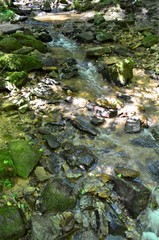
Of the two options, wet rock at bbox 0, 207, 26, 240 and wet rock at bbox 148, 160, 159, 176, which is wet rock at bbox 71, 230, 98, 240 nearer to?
wet rock at bbox 0, 207, 26, 240

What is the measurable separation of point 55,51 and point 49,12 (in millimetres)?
7430

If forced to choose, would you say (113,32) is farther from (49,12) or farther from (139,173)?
(139,173)

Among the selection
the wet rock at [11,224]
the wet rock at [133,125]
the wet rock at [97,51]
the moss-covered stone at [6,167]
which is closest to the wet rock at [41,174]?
the moss-covered stone at [6,167]

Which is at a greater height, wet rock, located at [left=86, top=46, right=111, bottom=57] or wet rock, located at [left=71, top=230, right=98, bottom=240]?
wet rock, located at [left=86, top=46, right=111, bottom=57]

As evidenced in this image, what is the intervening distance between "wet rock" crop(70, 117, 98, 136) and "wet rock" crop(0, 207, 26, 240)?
271 cm

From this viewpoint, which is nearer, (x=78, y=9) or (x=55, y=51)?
(x=55, y=51)

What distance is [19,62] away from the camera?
8727 millimetres

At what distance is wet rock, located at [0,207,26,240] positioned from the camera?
420cm

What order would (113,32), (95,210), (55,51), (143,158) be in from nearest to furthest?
(95,210)
(143,158)
(55,51)
(113,32)

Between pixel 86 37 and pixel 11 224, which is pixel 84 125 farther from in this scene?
pixel 86 37

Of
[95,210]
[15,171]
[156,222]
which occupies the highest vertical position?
[15,171]

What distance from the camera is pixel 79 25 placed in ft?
48.1

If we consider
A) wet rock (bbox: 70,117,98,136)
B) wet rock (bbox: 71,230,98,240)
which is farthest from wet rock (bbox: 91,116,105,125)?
wet rock (bbox: 71,230,98,240)

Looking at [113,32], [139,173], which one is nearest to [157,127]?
[139,173]
